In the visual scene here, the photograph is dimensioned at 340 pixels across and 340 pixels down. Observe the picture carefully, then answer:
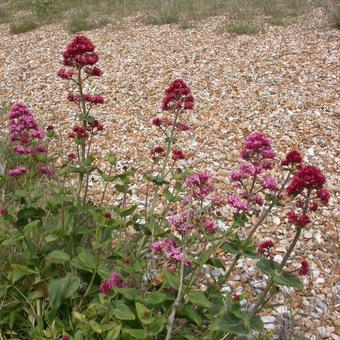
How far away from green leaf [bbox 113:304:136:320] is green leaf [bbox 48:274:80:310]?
1.10ft

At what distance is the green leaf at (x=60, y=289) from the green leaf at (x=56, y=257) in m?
0.12

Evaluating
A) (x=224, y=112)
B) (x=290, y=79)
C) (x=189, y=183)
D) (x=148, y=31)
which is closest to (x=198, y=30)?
(x=148, y=31)

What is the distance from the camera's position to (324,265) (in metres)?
3.71

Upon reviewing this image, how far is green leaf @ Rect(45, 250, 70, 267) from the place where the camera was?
100.0 inches

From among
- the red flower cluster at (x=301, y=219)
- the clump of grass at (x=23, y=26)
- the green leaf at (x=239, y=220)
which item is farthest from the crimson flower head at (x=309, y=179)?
the clump of grass at (x=23, y=26)

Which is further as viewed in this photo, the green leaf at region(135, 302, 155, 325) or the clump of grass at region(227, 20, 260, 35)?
the clump of grass at region(227, 20, 260, 35)

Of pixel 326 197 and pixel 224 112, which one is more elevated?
pixel 326 197

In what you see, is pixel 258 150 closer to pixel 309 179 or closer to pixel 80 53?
pixel 309 179

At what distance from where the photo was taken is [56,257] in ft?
8.36

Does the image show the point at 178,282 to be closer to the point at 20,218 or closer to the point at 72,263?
the point at 72,263

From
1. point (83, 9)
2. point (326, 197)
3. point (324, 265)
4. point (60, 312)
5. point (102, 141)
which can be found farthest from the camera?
point (83, 9)

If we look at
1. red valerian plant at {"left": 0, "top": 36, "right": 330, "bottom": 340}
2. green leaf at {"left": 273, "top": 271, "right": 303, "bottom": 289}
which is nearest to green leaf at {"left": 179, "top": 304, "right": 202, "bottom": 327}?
red valerian plant at {"left": 0, "top": 36, "right": 330, "bottom": 340}

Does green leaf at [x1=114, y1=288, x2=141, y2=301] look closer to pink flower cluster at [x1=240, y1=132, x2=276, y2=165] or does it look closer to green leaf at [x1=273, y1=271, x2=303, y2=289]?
green leaf at [x1=273, y1=271, x2=303, y2=289]

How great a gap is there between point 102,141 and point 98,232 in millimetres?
3177
